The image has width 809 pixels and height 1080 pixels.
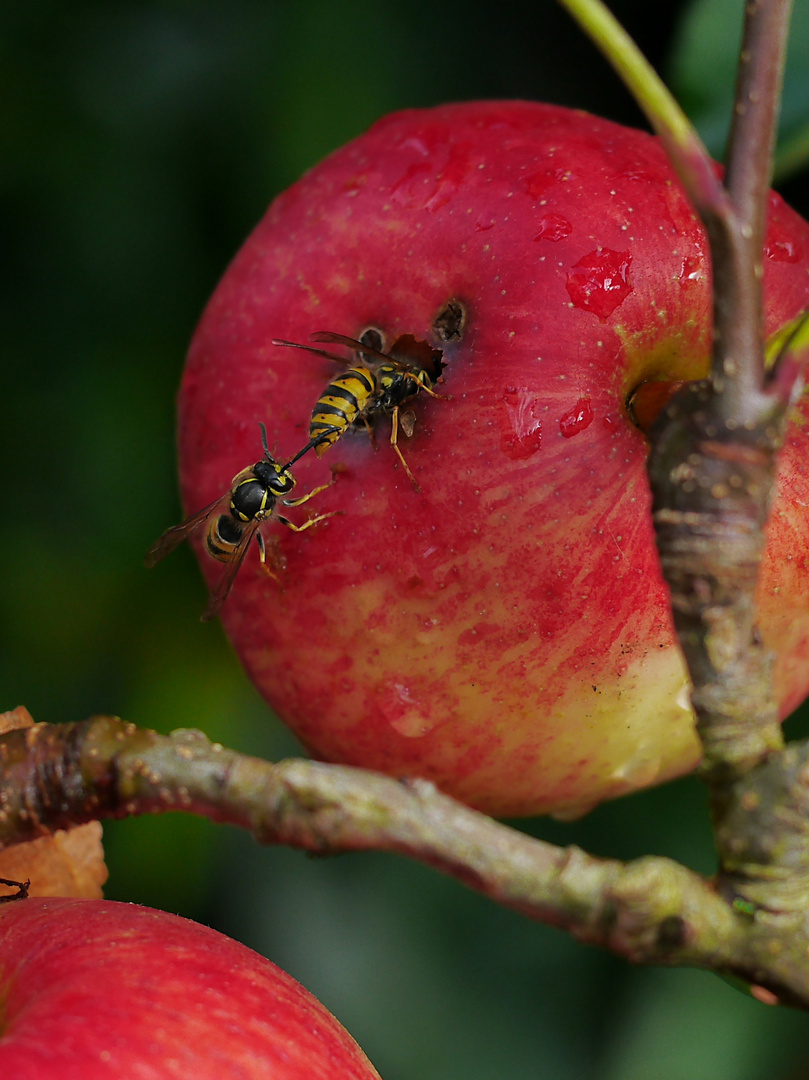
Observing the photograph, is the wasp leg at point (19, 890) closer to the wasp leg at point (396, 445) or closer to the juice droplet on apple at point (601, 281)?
the wasp leg at point (396, 445)

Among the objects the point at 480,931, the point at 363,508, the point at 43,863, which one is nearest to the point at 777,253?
the point at 363,508

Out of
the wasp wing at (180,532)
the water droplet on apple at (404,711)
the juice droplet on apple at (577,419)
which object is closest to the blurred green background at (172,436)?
the wasp wing at (180,532)

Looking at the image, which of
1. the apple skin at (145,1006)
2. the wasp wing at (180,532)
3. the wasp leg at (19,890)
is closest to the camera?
the apple skin at (145,1006)

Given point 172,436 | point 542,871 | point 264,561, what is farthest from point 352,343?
point 172,436

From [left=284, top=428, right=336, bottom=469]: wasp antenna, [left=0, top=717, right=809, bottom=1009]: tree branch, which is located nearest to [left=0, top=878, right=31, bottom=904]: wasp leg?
[left=0, top=717, right=809, bottom=1009]: tree branch

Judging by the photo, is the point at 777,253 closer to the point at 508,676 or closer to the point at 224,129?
the point at 508,676

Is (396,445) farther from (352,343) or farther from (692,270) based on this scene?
(692,270)
